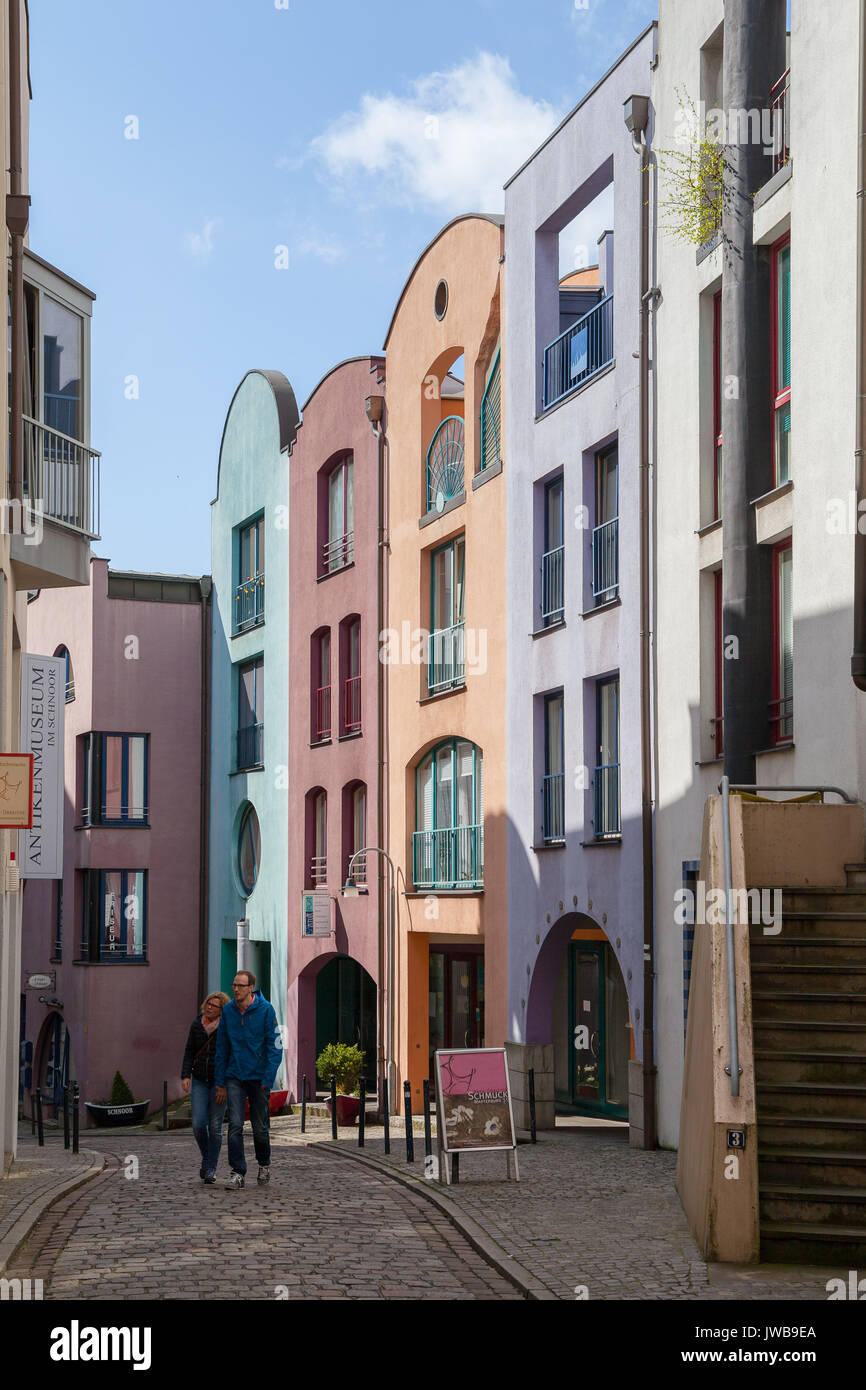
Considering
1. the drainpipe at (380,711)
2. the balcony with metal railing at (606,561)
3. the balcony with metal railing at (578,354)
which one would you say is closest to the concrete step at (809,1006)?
the balcony with metal railing at (606,561)

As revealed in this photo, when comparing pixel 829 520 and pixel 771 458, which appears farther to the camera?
pixel 771 458

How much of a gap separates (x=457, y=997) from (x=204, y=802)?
1135 centimetres

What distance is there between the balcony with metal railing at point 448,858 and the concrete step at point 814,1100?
46.5 ft

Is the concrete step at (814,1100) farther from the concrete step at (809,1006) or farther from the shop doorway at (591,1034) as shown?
the shop doorway at (591,1034)

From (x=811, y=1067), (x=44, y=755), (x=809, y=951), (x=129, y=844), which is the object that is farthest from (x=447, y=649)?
(x=811, y=1067)

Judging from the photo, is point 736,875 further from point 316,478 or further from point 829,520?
point 316,478

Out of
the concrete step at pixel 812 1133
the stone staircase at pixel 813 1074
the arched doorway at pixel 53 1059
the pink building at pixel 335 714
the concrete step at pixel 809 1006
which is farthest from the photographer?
the arched doorway at pixel 53 1059

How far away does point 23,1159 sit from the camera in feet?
63.1

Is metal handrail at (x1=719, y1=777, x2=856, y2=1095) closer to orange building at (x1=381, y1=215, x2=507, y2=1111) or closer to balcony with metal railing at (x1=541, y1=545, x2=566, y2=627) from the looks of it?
balcony with metal railing at (x1=541, y1=545, x2=566, y2=627)

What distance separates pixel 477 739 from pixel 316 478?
30.1 feet

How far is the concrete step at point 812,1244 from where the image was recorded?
9.65 meters

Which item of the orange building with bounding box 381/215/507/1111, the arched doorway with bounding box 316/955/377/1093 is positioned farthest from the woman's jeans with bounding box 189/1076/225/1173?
the arched doorway with bounding box 316/955/377/1093

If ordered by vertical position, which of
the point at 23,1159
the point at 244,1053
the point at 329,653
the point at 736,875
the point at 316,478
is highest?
the point at 316,478
